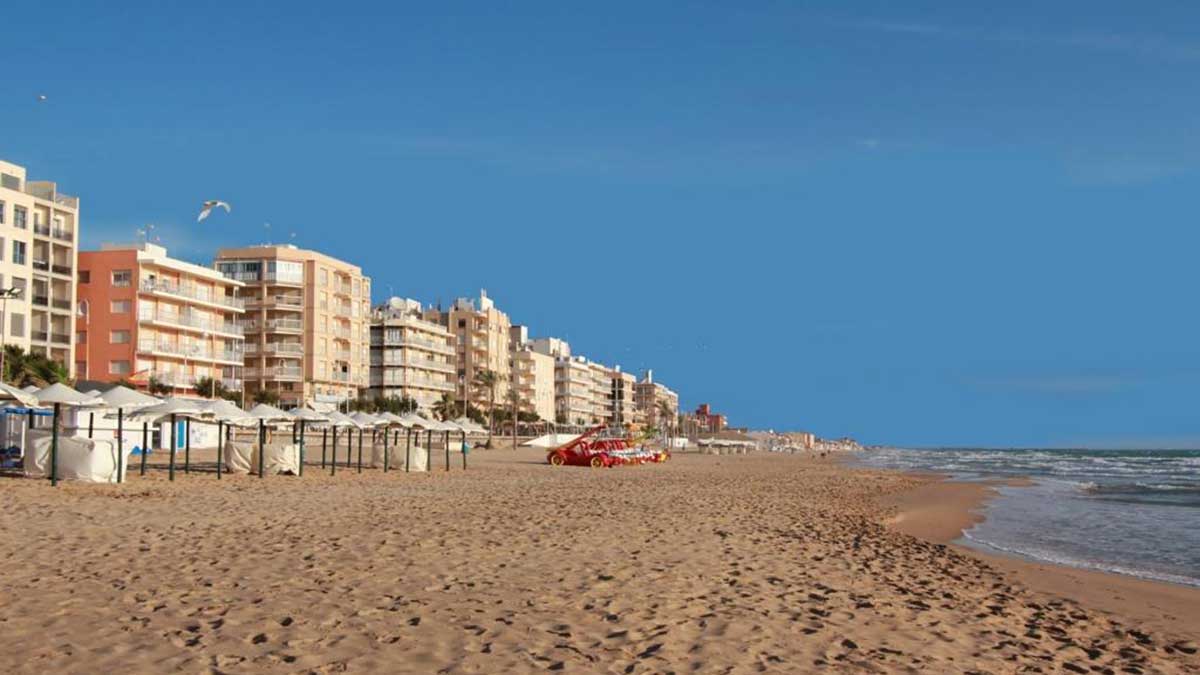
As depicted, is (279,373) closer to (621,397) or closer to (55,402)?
(55,402)

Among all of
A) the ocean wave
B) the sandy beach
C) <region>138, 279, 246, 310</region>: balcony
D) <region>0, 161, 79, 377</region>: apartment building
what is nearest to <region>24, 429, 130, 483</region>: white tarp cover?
the sandy beach

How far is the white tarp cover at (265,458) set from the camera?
98.6 feet

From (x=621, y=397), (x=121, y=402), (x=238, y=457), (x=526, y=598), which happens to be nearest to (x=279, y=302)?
(x=238, y=457)

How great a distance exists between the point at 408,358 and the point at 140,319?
34.8 metres

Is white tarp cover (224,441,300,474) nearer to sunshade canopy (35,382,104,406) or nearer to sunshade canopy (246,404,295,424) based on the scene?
sunshade canopy (246,404,295,424)

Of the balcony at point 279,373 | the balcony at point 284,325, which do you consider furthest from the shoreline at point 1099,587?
the balcony at point 284,325

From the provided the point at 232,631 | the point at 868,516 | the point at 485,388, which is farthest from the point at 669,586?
the point at 485,388

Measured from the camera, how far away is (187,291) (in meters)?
73.4

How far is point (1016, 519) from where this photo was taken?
2545 cm

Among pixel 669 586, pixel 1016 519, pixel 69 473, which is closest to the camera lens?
pixel 669 586

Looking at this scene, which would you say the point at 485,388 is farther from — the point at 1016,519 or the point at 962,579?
the point at 962,579

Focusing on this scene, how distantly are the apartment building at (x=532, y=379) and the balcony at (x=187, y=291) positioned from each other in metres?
52.8

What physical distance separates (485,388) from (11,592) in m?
109

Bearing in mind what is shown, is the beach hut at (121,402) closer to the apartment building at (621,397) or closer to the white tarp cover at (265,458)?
the white tarp cover at (265,458)
